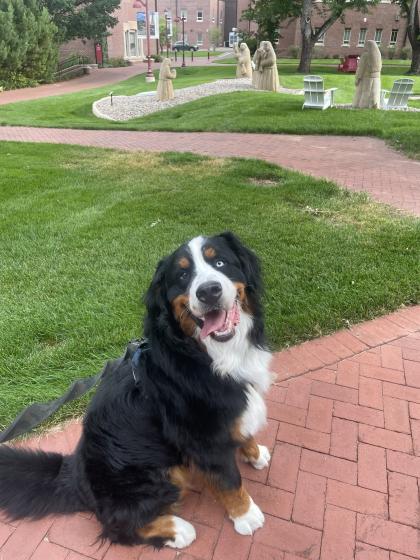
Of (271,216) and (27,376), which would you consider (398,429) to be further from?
(271,216)

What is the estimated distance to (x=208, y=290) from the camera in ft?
6.02

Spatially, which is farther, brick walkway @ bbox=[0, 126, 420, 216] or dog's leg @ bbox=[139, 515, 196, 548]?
brick walkway @ bbox=[0, 126, 420, 216]

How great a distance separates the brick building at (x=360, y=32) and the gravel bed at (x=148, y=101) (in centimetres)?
3330

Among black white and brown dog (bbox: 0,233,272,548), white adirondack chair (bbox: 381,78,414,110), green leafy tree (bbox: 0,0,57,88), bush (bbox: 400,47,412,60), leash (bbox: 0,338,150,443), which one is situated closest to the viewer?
black white and brown dog (bbox: 0,233,272,548)

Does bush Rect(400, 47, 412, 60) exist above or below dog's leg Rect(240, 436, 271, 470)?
above

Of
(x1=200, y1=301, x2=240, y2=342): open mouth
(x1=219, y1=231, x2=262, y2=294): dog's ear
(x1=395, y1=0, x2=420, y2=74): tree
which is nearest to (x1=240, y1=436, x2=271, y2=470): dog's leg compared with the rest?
(x1=200, y1=301, x2=240, y2=342): open mouth

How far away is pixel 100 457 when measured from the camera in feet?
6.34

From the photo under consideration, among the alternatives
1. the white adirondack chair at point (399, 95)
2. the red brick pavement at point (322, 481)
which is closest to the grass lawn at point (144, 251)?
the red brick pavement at point (322, 481)

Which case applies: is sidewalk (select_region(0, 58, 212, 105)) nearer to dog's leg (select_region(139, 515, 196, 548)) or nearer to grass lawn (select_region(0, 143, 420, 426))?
grass lawn (select_region(0, 143, 420, 426))

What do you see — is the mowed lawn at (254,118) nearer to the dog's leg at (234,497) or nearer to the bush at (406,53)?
the dog's leg at (234,497)

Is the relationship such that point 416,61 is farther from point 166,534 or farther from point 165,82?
point 166,534

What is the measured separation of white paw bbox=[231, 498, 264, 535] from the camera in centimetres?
210

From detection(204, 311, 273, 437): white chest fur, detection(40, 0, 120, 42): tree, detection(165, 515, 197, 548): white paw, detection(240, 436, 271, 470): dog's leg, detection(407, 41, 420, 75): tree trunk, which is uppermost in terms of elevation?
detection(40, 0, 120, 42): tree

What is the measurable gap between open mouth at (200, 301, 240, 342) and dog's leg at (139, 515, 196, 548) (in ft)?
3.19
